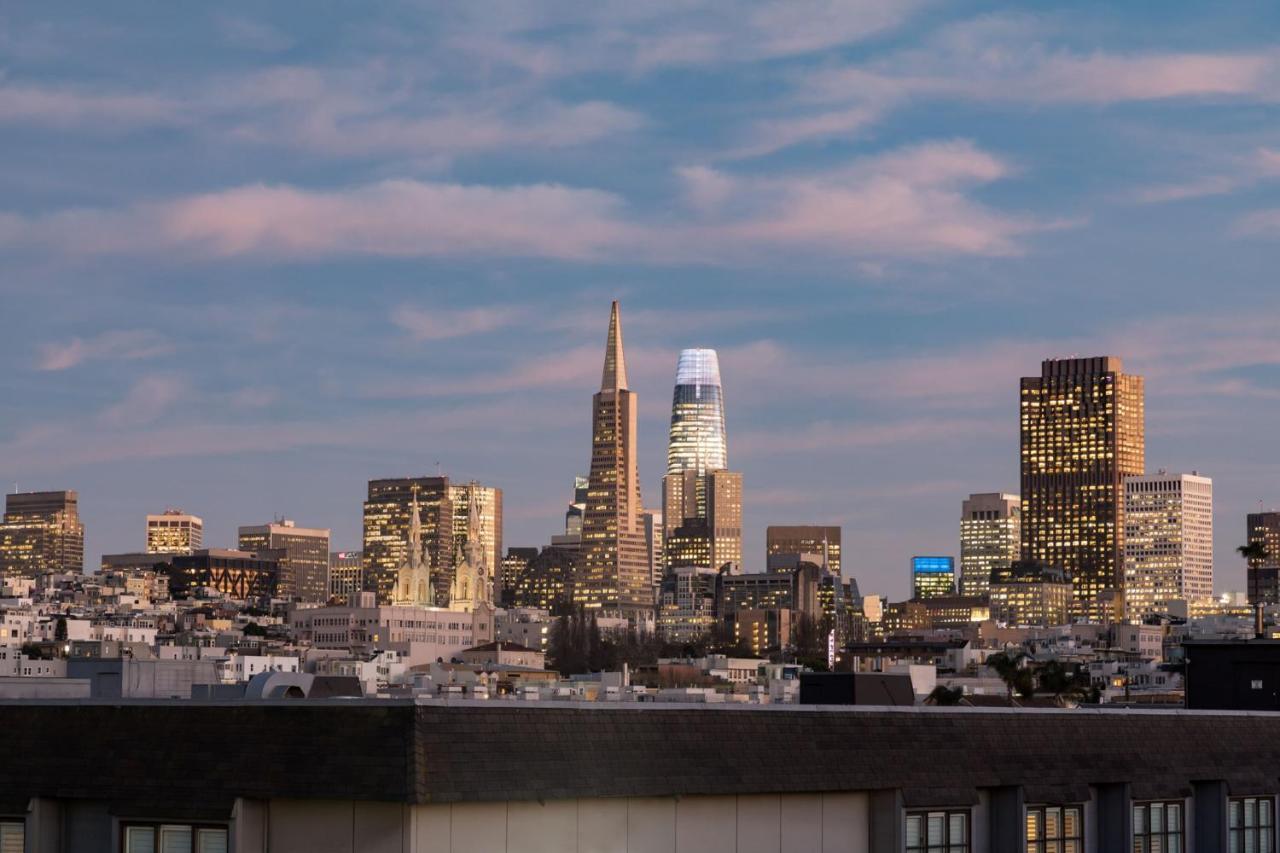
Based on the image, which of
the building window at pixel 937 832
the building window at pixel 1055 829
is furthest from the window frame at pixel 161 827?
the building window at pixel 1055 829

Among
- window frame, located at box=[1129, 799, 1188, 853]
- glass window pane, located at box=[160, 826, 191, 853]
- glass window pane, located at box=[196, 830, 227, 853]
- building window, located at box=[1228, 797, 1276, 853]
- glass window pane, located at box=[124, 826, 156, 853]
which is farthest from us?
building window, located at box=[1228, 797, 1276, 853]

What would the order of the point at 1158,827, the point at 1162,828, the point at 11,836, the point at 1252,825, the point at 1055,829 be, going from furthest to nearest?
the point at 1252,825
the point at 1162,828
the point at 1158,827
the point at 1055,829
the point at 11,836

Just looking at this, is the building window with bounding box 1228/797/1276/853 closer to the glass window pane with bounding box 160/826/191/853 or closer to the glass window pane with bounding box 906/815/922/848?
the glass window pane with bounding box 906/815/922/848

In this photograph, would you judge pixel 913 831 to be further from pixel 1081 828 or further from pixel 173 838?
pixel 173 838

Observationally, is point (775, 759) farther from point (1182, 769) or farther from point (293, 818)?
point (1182, 769)

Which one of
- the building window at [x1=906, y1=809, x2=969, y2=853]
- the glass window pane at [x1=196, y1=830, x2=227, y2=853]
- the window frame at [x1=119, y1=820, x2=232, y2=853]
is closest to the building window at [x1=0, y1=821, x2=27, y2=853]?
the window frame at [x1=119, y1=820, x2=232, y2=853]

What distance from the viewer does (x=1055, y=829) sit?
45750mm

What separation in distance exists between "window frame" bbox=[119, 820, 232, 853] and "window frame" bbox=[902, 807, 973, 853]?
12.6m

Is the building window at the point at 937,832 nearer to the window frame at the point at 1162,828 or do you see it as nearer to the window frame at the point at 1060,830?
the window frame at the point at 1060,830

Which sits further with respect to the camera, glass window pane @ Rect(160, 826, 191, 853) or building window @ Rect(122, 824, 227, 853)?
glass window pane @ Rect(160, 826, 191, 853)

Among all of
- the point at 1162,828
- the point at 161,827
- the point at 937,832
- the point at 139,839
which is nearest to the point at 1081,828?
the point at 1162,828

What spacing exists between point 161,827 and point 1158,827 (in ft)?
67.9

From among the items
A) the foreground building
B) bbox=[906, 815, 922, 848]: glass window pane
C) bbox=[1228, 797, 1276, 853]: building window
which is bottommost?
bbox=[1228, 797, 1276, 853]: building window

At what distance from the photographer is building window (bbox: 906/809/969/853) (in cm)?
4316
